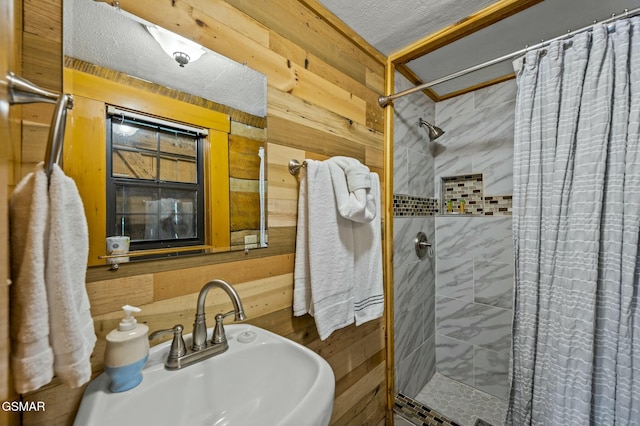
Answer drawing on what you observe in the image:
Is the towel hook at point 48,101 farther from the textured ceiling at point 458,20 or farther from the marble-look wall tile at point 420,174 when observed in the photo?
the marble-look wall tile at point 420,174

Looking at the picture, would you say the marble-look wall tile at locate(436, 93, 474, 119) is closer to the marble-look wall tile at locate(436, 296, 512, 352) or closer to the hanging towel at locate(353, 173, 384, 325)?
the hanging towel at locate(353, 173, 384, 325)

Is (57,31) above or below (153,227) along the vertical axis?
above

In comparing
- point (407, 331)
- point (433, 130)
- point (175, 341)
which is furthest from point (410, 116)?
point (175, 341)

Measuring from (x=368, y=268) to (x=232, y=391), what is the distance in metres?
→ 0.70

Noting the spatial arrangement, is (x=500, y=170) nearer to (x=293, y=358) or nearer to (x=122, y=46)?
(x=293, y=358)

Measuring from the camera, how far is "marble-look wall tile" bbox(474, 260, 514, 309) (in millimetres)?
1676

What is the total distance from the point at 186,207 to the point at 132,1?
0.55m

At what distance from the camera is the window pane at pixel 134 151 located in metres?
0.65

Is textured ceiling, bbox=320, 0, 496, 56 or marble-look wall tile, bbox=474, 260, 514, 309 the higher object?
textured ceiling, bbox=320, 0, 496, 56

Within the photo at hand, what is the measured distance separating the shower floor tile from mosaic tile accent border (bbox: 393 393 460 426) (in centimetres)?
18

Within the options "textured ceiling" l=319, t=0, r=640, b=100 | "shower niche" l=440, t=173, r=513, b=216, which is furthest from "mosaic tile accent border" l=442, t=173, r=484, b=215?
"textured ceiling" l=319, t=0, r=640, b=100

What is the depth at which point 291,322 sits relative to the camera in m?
1.03

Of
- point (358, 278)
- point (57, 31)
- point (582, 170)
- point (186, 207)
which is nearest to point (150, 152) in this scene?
point (186, 207)

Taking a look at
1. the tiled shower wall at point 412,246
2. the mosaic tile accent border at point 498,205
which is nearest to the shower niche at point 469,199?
the mosaic tile accent border at point 498,205
